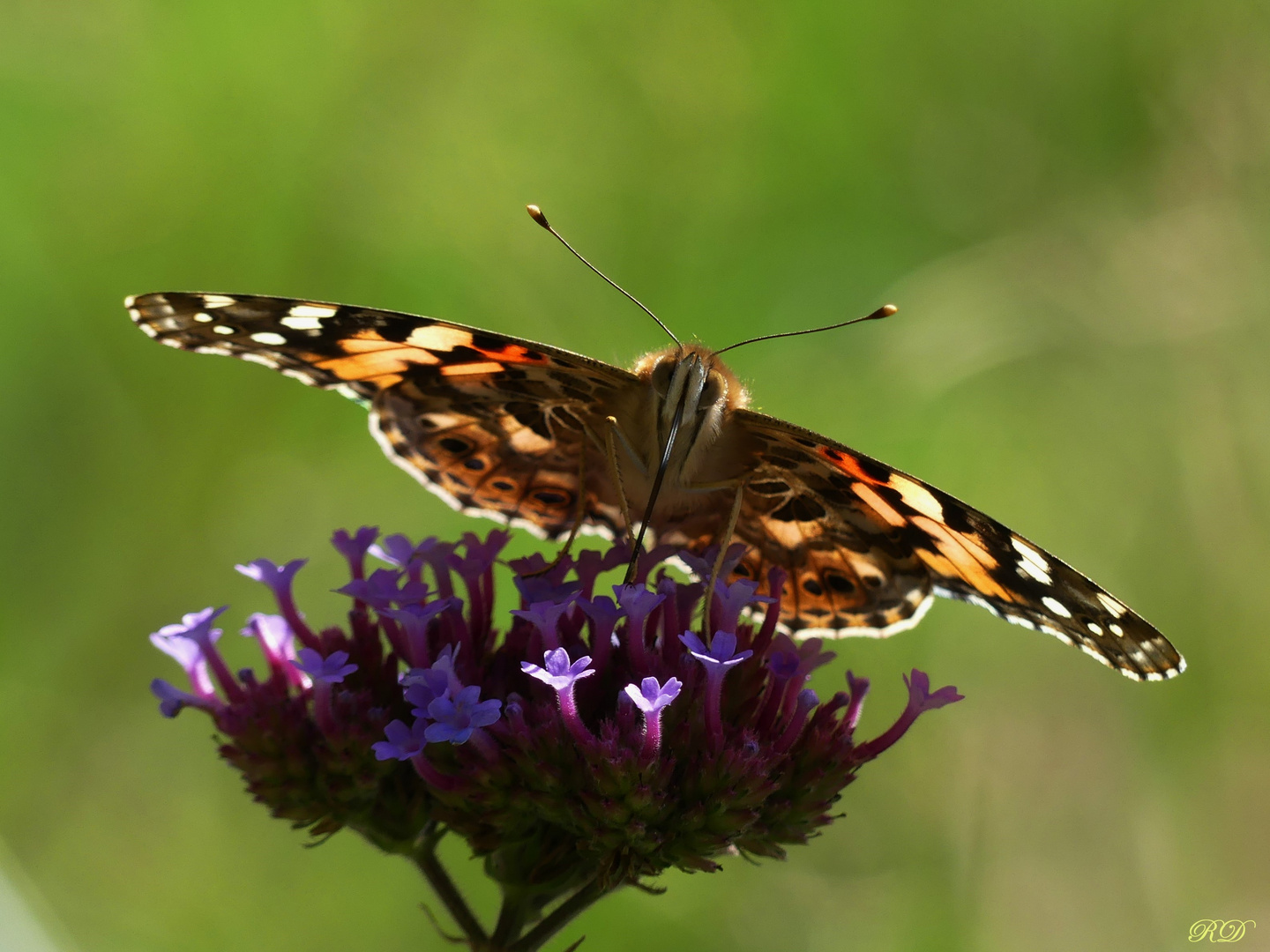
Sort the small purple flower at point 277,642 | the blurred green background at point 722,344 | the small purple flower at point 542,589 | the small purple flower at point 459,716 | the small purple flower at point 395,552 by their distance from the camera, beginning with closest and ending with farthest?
the small purple flower at point 459,716, the small purple flower at point 542,589, the small purple flower at point 277,642, the small purple flower at point 395,552, the blurred green background at point 722,344

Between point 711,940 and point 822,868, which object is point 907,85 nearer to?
point 822,868

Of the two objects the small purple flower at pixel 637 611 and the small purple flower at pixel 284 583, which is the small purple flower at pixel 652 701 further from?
the small purple flower at pixel 284 583

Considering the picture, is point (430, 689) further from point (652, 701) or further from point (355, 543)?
point (355, 543)

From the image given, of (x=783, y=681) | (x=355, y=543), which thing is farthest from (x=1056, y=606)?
(x=355, y=543)

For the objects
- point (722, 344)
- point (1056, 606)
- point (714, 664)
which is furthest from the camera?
point (722, 344)

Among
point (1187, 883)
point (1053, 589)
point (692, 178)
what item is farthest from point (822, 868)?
point (692, 178)

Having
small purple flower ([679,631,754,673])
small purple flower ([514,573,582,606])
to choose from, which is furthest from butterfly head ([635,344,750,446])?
small purple flower ([679,631,754,673])

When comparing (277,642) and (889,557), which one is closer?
(277,642)

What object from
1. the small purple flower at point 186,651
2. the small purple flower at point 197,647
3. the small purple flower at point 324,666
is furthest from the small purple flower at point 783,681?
the small purple flower at point 186,651
